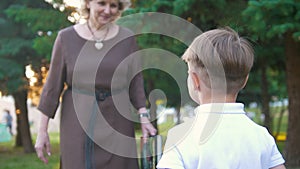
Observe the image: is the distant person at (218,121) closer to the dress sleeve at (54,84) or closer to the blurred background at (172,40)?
the blurred background at (172,40)

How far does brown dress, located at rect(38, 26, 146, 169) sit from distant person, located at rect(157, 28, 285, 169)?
1.25 m

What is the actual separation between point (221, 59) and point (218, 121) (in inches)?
8.4

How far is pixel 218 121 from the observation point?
177 centimetres

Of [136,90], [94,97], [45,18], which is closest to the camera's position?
[94,97]

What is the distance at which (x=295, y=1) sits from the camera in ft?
19.7

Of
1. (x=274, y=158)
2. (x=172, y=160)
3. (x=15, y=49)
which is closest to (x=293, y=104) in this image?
(x=15, y=49)

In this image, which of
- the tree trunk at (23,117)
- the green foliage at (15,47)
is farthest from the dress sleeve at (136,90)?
the tree trunk at (23,117)

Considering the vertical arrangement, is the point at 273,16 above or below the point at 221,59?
above

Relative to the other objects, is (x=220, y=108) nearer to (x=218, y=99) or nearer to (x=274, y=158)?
(x=218, y=99)

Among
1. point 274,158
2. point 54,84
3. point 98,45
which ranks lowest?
point 274,158

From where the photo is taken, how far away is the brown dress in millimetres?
2992

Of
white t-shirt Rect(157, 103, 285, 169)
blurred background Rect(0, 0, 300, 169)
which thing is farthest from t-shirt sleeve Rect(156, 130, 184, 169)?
blurred background Rect(0, 0, 300, 169)

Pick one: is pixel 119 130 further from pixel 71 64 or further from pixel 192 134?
pixel 192 134

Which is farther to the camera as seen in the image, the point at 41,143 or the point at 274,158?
the point at 41,143
